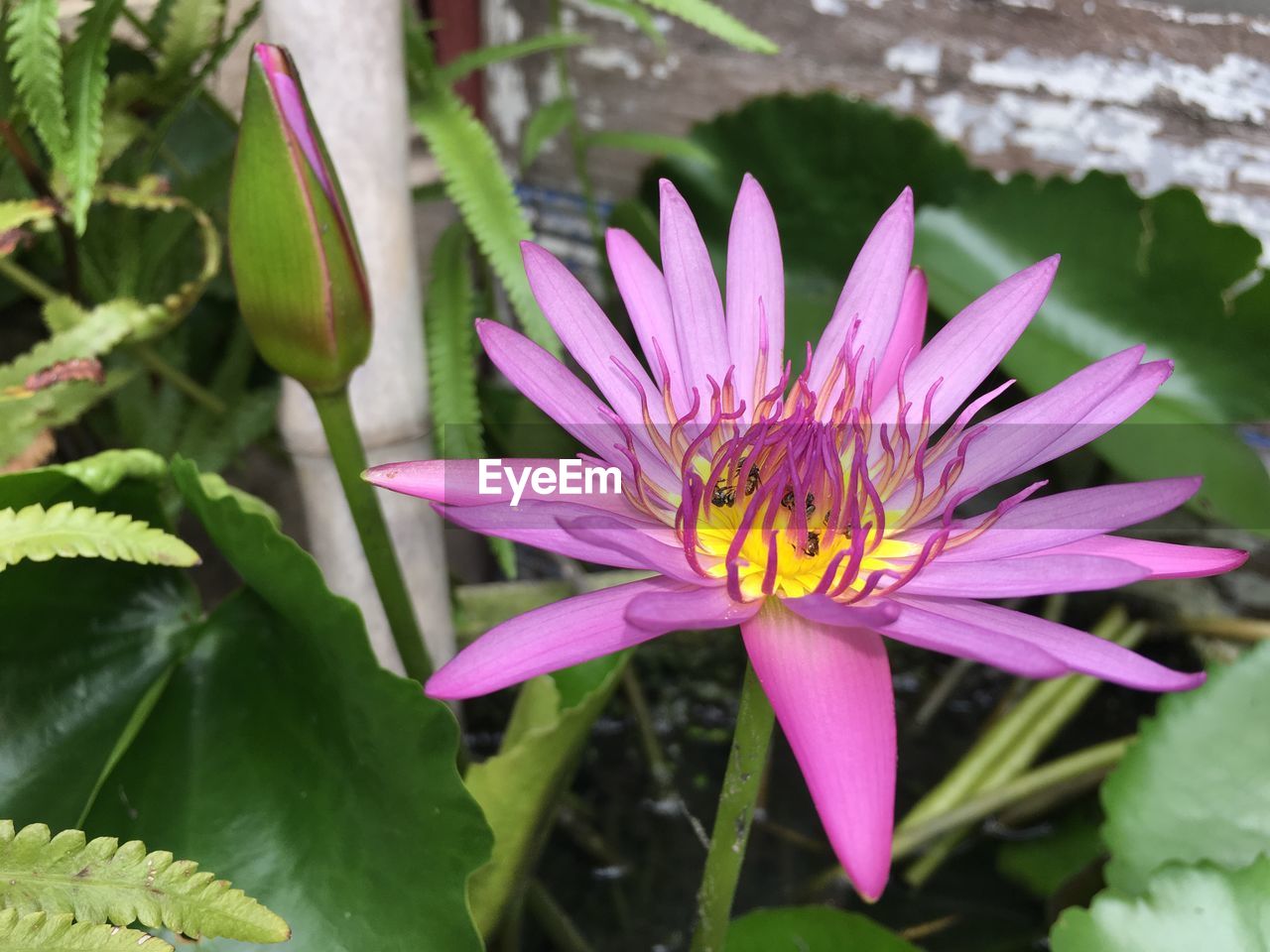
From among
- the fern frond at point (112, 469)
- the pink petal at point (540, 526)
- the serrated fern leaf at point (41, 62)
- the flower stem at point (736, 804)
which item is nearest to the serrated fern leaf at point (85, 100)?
the serrated fern leaf at point (41, 62)

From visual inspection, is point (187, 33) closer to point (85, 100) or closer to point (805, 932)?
point (85, 100)

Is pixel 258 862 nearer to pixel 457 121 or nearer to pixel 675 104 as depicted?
pixel 457 121

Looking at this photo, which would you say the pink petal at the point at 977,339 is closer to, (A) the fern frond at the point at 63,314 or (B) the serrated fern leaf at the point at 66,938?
(B) the serrated fern leaf at the point at 66,938

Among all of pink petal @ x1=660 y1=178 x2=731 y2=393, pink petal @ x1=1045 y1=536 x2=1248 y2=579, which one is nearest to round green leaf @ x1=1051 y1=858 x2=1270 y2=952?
pink petal @ x1=1045 y1=536 x2=1248 y2=579

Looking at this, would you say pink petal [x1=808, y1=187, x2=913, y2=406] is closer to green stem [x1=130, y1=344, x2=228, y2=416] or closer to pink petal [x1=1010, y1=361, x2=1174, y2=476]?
pink petal [x1=1010, y1=361, x2=1174, y2=476]

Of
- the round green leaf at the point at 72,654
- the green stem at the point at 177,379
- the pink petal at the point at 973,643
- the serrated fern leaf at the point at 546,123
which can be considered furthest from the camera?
the serrated fern leaf at the point at 546,123
